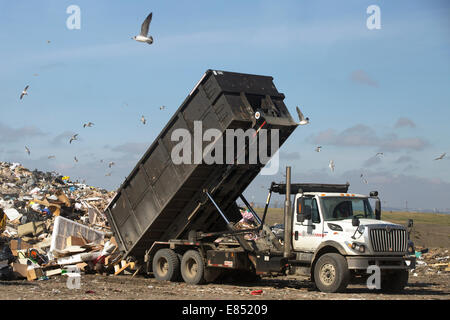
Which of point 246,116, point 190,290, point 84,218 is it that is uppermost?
point 246,116

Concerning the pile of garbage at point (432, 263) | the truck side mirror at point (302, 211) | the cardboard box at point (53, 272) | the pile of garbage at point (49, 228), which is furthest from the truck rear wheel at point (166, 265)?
the pile of garbage at point (432, 263)

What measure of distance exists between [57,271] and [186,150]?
4741 millimetres

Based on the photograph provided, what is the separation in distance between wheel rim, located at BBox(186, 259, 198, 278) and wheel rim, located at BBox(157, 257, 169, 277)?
645 mm

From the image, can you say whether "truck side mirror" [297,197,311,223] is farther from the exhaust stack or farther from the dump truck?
the exhaust stack

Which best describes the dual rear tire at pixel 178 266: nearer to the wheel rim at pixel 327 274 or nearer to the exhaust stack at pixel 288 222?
the exhaust stack at pixel 288 222

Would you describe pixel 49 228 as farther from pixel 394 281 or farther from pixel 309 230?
pixel 394 281

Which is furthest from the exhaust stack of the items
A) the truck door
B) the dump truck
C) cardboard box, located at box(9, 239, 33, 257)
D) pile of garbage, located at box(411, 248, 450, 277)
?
cardboard box, located at box(9, 239, 33, 257)

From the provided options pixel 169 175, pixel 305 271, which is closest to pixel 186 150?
pixel 169 175

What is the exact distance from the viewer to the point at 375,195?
13.3 meters

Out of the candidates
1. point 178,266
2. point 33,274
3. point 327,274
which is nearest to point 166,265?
point 178,266

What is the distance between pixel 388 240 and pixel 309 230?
1.51 m

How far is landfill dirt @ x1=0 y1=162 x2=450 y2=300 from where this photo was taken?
11.8 metres
